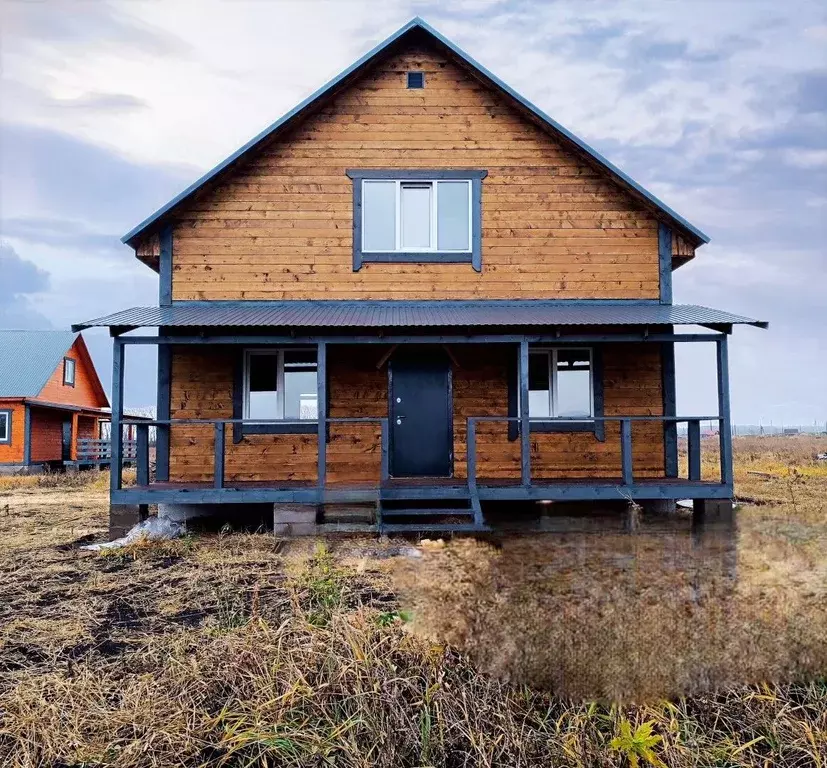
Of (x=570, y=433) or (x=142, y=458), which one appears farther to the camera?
(x=570, y=433)

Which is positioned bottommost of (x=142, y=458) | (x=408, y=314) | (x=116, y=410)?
(x=142, y=458)

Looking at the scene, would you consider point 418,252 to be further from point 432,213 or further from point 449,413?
point 449,413

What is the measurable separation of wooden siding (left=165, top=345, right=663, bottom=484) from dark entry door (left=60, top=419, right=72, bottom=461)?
19504mm

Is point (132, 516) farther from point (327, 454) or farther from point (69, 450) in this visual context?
point (69, 450)

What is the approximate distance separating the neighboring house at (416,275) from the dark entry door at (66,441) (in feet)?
63.2

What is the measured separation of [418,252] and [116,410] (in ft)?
17.6

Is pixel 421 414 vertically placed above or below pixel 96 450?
above

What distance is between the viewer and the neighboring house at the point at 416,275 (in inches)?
444

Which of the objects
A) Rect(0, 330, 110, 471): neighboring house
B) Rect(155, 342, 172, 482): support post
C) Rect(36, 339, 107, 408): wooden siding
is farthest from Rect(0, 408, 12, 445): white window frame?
Rect(155, 342, 172, 482): support post

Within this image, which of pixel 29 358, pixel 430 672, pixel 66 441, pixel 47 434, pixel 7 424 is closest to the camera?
pixel 430 672

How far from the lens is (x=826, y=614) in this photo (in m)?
4.91

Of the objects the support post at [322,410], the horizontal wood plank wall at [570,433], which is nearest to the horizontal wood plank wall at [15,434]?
the support post at [322,410]

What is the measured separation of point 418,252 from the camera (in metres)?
11.6

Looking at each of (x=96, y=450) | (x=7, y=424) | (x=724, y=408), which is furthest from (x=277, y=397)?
(x=96, y=450)
